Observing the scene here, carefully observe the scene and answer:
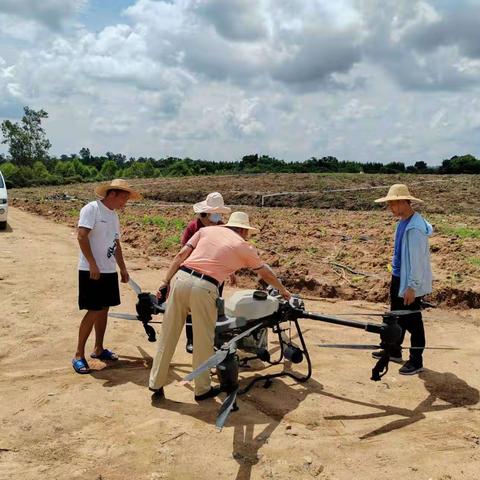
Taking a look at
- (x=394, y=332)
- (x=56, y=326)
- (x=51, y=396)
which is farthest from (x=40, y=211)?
(x=394, y=332)

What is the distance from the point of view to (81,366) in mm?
5043

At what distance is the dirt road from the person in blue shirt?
35cm

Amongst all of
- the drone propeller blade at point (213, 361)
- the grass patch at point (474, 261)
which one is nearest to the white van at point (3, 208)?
the grass patch at point (474, 261)

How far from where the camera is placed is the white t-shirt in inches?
191

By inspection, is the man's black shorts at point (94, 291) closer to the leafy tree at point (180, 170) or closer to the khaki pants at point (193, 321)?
the khaki pants at point (193, 321)

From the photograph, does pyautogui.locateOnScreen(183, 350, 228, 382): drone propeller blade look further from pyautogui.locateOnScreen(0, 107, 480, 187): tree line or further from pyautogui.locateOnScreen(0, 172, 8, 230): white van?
pyautogui.locateOnScreen(0, 107, 480, 187): tree line

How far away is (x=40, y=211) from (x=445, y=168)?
3301cm

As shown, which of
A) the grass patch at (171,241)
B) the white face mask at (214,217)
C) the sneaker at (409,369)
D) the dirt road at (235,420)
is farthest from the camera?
the grass patch at (171,241)

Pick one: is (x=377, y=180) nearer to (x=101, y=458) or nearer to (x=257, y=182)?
(x=257, y=182)

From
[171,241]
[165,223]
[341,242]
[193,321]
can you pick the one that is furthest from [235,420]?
[165,223]

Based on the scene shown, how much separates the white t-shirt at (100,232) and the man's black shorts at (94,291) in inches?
2.8

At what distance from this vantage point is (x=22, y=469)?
3502 millimetres

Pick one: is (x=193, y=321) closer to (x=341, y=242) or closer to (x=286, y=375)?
(x=286, y=375)

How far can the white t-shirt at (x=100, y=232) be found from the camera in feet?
15.9
